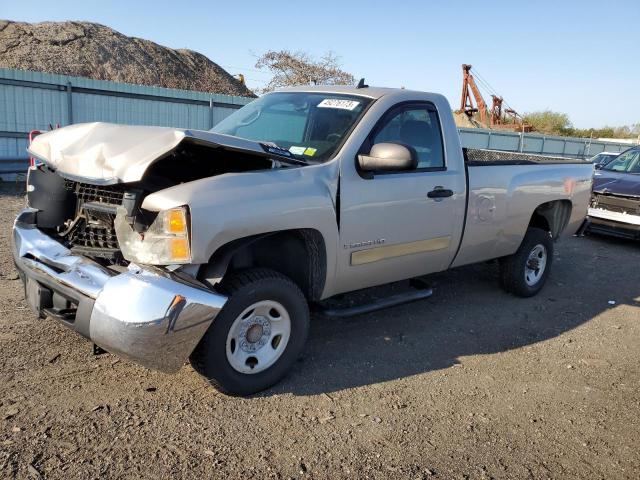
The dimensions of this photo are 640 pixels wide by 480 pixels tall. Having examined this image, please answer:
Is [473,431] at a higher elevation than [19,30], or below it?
below

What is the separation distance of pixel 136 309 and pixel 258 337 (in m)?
0.91

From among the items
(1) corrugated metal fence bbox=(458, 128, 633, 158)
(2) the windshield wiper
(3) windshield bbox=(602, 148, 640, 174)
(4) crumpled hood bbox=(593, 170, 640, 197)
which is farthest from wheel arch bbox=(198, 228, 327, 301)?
(1) corrugated metal fence bbox=(458, 128, 633, 158)

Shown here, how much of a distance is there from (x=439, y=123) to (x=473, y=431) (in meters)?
2.56

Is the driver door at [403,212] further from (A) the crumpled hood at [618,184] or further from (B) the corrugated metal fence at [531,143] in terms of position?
(B) the corrugated metal fence at [531,143]

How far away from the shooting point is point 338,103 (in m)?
4.31

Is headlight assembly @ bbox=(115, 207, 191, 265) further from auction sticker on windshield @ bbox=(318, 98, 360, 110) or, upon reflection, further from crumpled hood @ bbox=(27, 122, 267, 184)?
auction sticker on windshield @ bbox=(318, 98, 360, 110)

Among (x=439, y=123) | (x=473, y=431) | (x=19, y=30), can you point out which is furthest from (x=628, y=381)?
(x=19, y=30)

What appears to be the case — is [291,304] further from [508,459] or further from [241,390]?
[508,459]

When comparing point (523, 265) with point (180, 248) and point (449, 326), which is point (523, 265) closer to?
point (449, 326)

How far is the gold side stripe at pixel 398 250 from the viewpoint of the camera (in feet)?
13.0

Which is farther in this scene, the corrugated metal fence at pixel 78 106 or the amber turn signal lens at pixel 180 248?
the corrugated metal fence at pixel 78 106

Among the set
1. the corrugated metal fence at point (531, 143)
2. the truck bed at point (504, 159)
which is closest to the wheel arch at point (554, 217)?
the truck bed at point (504, 159)

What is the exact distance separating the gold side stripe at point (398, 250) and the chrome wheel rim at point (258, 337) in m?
0.72

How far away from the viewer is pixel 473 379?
4.00 metres
